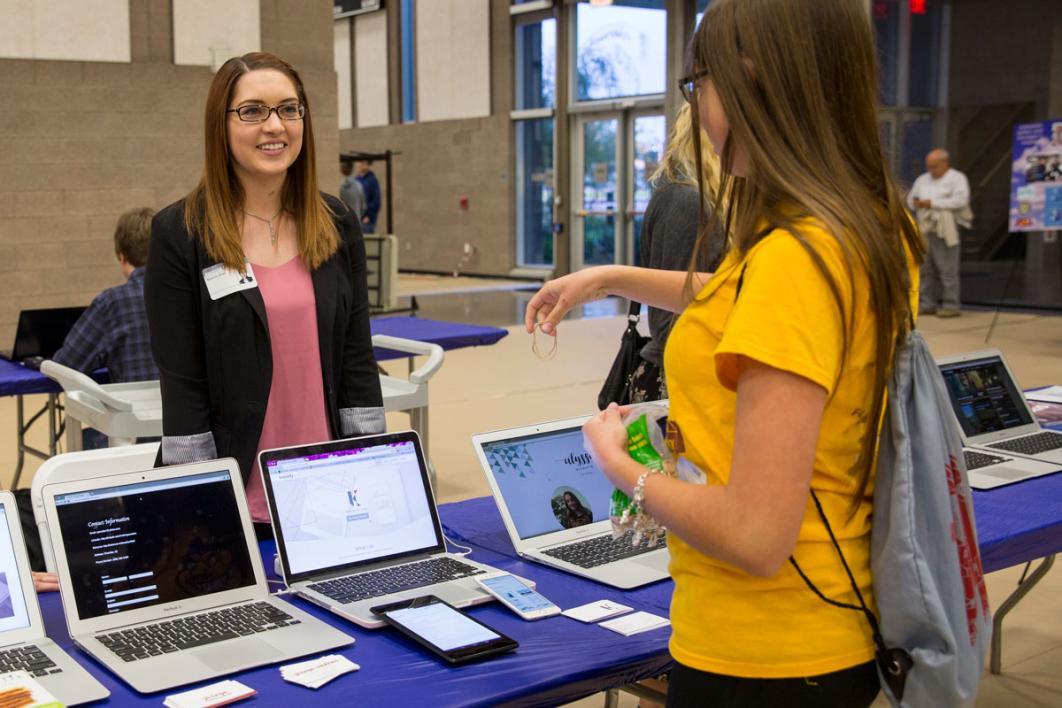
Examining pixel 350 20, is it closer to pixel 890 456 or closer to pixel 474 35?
pixel 474 35

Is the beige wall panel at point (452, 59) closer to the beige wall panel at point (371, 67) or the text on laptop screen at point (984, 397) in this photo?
the beige wall panel at point (371, 67)

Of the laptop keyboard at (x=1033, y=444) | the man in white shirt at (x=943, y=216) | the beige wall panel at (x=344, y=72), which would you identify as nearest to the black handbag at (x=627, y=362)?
the laptop keyboard at (x=1033, y=444)

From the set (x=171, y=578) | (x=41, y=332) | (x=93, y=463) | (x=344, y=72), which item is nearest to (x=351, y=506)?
(x=171, y=578)

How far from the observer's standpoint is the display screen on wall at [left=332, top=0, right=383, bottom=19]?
17359 mm

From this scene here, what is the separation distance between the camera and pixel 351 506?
1955 mm

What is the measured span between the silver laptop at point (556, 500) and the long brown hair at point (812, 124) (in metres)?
0.94

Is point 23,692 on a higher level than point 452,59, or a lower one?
A: lower

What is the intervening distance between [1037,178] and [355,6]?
11380 mm

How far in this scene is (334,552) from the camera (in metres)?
1.91

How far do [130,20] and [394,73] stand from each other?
901 cm

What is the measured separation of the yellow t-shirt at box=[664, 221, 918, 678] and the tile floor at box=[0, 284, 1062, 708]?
1.83 m

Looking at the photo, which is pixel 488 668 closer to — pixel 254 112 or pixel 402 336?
pixel 254 112

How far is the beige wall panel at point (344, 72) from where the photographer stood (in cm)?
1828

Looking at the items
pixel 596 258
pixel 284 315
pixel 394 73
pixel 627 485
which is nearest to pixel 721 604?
pixel 627 485
